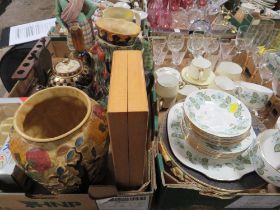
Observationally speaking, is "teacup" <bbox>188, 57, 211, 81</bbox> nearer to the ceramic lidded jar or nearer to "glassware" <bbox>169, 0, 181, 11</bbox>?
the ceramic lidded jar

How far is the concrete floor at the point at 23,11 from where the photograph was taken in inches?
77.4

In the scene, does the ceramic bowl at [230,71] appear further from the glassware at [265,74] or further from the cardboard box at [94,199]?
the cardboard box at [94,199]

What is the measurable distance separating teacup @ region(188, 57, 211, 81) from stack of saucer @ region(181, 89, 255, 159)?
13cm

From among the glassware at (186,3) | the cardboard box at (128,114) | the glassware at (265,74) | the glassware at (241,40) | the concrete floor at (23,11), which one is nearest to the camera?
the cardboard box at (128,114)

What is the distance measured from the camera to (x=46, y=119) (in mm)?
473

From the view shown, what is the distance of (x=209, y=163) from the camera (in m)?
0.52

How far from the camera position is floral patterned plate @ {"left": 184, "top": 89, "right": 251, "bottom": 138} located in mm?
503

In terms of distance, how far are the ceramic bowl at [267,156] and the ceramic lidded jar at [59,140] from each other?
334 millimetres

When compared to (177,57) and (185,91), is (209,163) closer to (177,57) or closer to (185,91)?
(185,91)

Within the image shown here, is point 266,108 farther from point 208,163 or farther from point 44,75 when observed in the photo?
point 44,75

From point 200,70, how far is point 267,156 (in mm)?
322

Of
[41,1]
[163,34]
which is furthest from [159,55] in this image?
[41,1]

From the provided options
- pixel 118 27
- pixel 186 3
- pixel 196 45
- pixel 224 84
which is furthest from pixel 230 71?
pixel 186 3

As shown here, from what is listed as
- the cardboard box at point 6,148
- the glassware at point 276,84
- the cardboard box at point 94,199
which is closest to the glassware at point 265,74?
the glassware at point 276,84
